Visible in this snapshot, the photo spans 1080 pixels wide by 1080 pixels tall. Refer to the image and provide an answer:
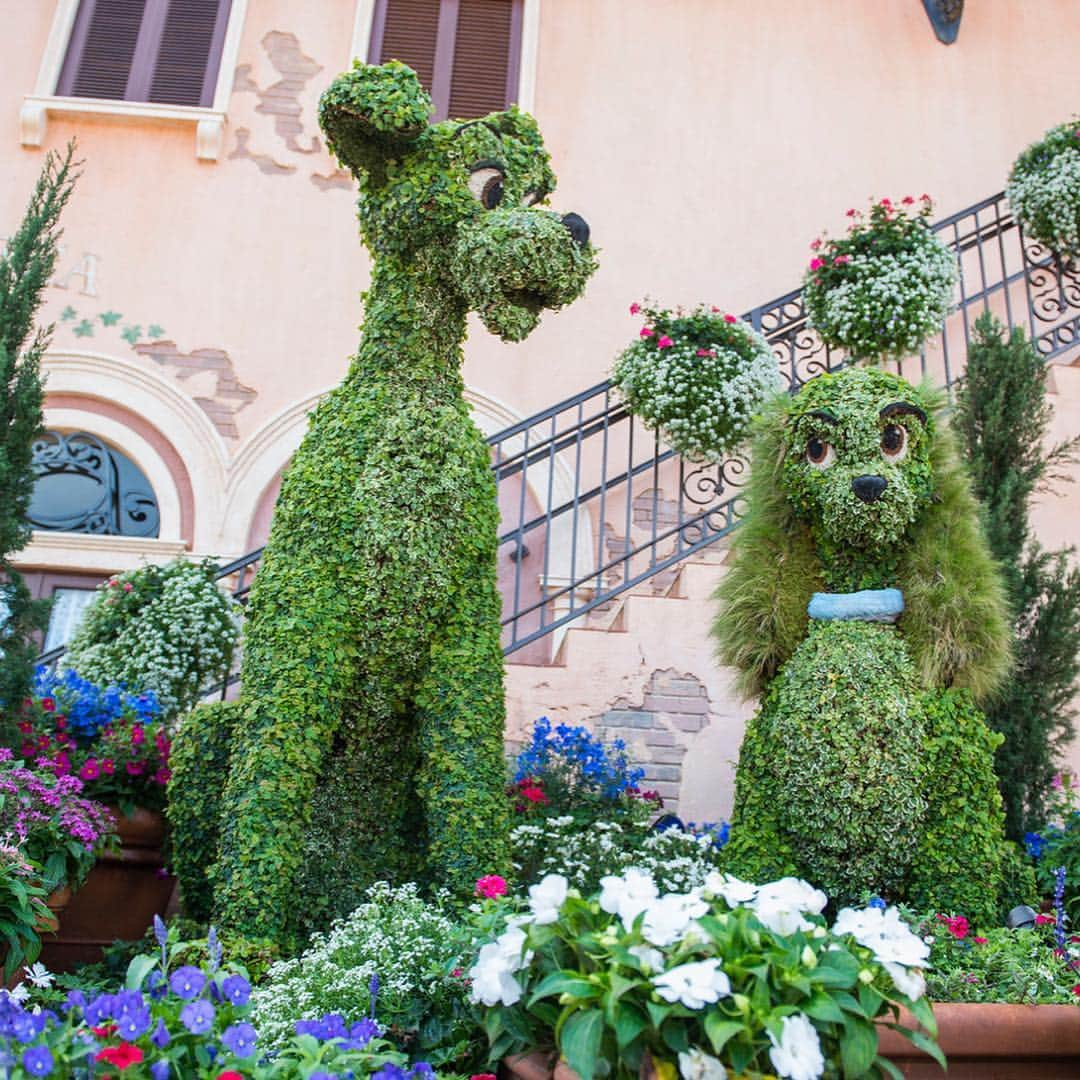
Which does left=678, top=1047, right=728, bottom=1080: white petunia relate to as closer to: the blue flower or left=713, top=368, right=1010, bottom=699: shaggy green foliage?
the blue flower

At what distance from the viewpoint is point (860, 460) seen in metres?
3.12

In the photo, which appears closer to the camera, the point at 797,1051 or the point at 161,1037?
the point at 797,1051

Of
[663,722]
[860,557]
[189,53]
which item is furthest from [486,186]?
[189,53]

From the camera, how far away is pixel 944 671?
3.06 meters

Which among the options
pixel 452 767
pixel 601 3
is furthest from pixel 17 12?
pixel 452 767

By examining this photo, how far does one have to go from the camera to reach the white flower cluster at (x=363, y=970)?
2537mm

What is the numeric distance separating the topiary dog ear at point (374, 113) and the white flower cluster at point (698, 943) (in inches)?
82.3

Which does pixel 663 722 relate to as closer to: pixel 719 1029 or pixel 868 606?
pixel 868 606

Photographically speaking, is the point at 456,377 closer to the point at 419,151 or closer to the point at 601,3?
the point at 419,151

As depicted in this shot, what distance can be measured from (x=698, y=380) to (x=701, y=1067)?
4.57 m

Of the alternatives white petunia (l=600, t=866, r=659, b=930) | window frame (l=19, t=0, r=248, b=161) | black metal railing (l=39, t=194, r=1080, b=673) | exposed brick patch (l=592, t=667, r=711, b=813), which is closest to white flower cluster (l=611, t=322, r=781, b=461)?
black metal railing (l=39, t=194, r=1080, b=673)

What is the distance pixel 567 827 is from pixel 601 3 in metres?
7.40

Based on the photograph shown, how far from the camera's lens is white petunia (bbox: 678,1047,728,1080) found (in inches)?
74.9

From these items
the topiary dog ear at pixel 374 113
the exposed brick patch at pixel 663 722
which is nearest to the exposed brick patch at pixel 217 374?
the exposed brick patch at pixel 663 722
